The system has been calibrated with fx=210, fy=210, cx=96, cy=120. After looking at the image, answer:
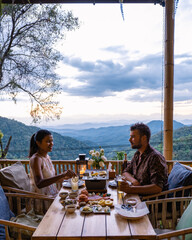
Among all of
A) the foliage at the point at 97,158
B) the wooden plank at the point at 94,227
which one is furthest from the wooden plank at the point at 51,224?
the foliage at the point at 97,158

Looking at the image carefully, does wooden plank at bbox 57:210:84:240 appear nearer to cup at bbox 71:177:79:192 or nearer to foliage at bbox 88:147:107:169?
cup at bbox 71:177:79:192

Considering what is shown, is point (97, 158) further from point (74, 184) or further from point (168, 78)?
point (168, 78)

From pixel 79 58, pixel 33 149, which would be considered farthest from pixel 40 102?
pixel 33 149

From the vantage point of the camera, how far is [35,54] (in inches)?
193

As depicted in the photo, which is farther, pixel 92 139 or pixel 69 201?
pixel 92 139

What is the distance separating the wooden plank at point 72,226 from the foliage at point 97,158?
92 centimetres

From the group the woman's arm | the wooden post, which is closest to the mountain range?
the wooden post

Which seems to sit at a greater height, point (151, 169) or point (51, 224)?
point (151, 169)

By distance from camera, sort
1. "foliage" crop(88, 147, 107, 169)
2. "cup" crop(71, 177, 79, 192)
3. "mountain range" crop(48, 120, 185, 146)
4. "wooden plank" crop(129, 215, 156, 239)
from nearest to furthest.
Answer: "wooden plank" crop(129, 215, 156, 239)
"cup" crop(71, 177, 79, 192)
"foliage" crop(88, 147, 107, 169)
"mountain range" crop(48, 120, 185, 146)

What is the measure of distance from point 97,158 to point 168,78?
1987mm

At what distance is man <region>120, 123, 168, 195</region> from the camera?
2236 mm

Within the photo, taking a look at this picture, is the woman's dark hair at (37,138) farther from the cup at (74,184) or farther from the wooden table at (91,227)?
the wooden table at (91,227)

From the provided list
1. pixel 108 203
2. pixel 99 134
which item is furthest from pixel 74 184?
pixel 99 134

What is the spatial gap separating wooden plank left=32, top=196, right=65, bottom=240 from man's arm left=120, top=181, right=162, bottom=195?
66cm
